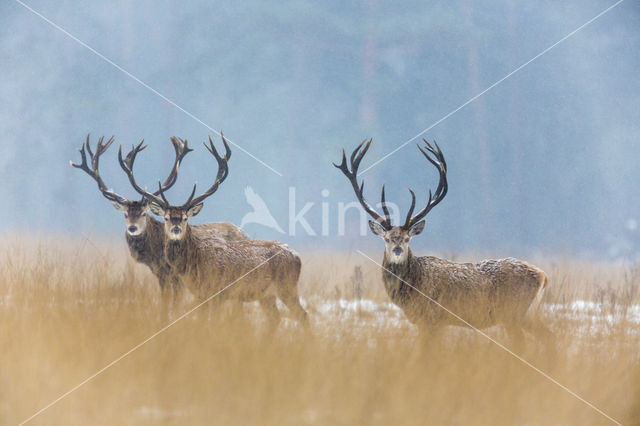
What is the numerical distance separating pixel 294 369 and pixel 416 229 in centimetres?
221

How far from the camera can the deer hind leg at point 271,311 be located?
17.3ft

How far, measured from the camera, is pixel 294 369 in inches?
180

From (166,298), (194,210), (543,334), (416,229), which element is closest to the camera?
(543,334)

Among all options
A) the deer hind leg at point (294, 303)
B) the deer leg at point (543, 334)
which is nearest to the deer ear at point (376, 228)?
the deer hind leg at point (294, 303)

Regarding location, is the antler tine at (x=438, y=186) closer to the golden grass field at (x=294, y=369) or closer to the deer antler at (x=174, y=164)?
the golden grass field at (x=294, y=369)

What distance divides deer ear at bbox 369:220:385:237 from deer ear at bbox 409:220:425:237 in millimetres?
303

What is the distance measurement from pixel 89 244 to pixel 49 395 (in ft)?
7.44

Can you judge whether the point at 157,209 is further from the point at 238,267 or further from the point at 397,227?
the point at 397,227

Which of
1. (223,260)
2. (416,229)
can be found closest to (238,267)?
(223,260)

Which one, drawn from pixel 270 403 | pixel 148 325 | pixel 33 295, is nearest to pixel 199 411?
pixel 270 403

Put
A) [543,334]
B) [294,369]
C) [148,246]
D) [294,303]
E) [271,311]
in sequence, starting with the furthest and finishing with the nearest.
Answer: [148,246], [294,303], [271,311], [543,334], [294,369]

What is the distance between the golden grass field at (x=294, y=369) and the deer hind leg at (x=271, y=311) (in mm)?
109

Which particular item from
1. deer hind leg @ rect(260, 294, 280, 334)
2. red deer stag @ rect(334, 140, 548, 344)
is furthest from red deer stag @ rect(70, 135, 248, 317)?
red deer stag @ rect(334, 140, 548, 344)

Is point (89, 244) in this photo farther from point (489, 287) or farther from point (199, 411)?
point (489, 287)
